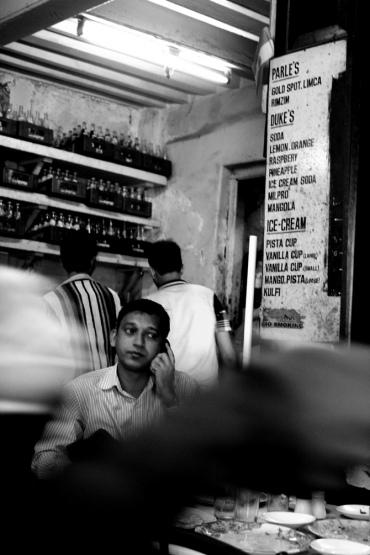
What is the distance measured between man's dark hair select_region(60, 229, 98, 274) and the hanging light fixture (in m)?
1.84

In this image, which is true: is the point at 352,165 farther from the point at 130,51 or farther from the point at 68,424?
the point at 130,51

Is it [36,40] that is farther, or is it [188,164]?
[188,164]

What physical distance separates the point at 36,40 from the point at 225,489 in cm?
543

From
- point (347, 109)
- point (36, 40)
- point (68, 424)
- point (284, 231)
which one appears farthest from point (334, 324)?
point (36, 40)

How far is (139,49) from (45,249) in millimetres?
1673

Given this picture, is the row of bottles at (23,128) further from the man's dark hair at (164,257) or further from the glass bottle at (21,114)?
the man's dark hair at (164,257)

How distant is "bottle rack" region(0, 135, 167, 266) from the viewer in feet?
18.5

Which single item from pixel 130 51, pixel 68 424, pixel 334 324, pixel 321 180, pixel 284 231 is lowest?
pixel 68 424

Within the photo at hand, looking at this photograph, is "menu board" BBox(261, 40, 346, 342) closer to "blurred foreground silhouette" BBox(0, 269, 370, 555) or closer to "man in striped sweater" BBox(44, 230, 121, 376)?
"man in striped sweater" BBox(44, 230, 121, 376)

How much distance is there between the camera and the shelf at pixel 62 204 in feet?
18.5

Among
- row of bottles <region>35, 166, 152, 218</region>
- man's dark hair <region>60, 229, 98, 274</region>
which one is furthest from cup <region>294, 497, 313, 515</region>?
row of bottles <region>35, 166, 152, 218</region>

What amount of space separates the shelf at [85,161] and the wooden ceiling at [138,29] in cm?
70

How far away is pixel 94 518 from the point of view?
55 cm

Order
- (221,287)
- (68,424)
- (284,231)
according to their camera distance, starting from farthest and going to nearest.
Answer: (221,287) < (284,231) < (68,424)
